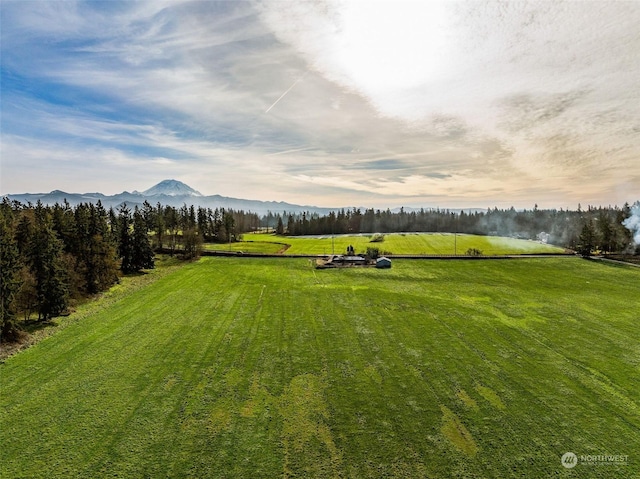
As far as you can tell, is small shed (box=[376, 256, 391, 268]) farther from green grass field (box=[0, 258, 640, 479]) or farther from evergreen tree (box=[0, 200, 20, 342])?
evergreen tree (box=[0, 200, 20, 342])

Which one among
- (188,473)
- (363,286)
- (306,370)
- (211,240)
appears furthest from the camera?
(211,240)

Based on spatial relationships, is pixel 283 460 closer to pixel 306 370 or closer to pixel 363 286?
pixel 306 370

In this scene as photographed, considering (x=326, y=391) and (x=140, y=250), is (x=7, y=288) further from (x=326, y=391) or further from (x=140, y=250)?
(x=140, y=250)

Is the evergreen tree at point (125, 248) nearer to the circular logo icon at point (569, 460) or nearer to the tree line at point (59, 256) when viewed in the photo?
the tree line at point (59, 256)

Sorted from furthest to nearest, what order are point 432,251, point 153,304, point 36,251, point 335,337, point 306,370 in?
1. point 432,251
2. point 153,304
3. point 36,251
4. point 335,337
5. point 306,370

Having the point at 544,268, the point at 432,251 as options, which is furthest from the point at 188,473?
the point at 432,251

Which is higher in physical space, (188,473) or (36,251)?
(36,251)

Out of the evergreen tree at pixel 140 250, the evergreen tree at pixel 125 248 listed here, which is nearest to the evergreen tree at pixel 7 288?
the evergreen tree at pixel 125 248

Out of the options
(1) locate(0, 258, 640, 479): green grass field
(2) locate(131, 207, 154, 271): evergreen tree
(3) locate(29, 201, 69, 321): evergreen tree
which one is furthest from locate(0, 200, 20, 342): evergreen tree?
(2) locate(131, 207, 154, 271): evergreen tree
